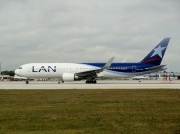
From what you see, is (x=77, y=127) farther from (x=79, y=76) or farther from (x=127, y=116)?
(x=79, y=76)

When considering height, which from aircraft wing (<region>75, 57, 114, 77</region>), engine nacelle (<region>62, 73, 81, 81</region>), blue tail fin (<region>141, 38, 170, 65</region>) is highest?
blue tail fin (<region>141, 38, 170, 65</region>)

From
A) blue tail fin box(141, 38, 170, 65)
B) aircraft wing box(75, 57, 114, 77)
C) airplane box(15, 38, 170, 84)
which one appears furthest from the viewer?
blue tail fin box(141, 38, 170, 65)

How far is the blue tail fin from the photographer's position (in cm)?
4753

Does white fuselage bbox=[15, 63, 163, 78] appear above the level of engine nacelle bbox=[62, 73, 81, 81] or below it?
above

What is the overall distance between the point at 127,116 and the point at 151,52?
3821 centimetres

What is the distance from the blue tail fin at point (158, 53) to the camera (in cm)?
4753

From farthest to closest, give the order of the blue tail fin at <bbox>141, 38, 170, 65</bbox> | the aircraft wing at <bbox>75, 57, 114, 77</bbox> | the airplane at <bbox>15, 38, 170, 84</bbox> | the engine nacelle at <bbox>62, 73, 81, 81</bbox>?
the blue tail fin at <bbox>141, 38, 170, 65</bbox>
the airplane at <bbox>15, 38, 170, 84</bbox>
the aircraft wing at <bbox>75, 57, 114, 77</bbox>
the engine nacelle at <bbox>62, 73, 81, 81</bbox>

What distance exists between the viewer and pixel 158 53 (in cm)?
4753

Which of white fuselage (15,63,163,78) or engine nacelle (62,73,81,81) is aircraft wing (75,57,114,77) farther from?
white fuselage (15,63,163,78)

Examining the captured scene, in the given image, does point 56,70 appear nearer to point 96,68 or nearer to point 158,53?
point 96,68

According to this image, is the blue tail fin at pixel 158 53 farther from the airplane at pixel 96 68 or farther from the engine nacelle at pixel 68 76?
the engine nacelle at pixel 68 76

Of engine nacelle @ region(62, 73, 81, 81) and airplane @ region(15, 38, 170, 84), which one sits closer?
engine nacelle @ region(62, 73, 81, 81)

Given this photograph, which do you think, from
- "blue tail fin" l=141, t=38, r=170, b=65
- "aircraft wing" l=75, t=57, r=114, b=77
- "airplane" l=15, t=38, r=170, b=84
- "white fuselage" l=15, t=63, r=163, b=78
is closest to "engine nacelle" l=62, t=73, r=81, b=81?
"aircraft wing" l=75, t=57, r=114, b=77

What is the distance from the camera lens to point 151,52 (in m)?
47.9
